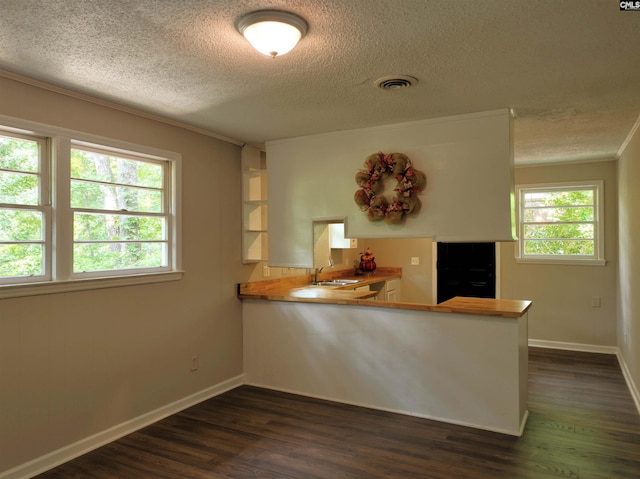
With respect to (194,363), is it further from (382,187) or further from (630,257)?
(630,257)

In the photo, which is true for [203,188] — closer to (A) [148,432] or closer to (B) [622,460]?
(A) [148,432]

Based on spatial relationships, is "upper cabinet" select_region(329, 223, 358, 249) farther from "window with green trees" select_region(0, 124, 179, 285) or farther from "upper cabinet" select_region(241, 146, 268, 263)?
"window with green trees" select_region(0, 124, 179, 285)

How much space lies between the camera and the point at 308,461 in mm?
2857

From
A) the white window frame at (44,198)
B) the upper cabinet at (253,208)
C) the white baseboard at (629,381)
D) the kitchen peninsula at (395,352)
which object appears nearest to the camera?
the white window frame at (44,198)

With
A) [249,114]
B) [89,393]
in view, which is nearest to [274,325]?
[89,393]

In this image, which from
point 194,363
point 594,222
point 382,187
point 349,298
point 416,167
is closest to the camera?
point 416,167

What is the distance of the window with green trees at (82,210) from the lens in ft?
8.87

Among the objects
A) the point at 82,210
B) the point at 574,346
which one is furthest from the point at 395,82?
the point at 574,346

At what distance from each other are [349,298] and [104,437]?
7.01 ft

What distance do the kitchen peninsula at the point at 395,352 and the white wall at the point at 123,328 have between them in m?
0.41

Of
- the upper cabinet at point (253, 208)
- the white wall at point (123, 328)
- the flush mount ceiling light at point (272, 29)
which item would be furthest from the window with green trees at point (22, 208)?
the upper cabinet at point (253, 208)

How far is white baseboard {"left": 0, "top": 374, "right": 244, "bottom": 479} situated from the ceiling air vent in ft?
9.56

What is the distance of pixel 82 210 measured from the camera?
3029 mm

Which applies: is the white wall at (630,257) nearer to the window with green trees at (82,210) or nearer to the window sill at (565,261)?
the window sill at (565,261)
